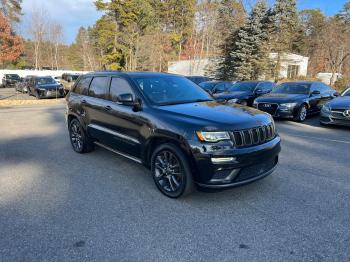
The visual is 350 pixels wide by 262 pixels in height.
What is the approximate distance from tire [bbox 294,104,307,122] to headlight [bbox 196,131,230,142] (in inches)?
309

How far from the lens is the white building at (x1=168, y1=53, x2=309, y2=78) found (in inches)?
1346

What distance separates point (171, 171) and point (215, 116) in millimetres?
976

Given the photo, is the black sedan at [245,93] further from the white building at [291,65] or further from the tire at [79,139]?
the white building at [291,65]

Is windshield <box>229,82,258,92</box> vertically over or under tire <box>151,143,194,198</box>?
over

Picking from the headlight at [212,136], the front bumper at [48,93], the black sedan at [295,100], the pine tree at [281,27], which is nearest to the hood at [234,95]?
the black sedan at [295,100]

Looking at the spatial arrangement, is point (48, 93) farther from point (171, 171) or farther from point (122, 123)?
point (171, 171)

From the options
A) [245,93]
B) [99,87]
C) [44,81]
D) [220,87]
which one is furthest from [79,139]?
[44,81]

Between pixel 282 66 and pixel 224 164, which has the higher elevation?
pixel 282 66

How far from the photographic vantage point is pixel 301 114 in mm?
10523

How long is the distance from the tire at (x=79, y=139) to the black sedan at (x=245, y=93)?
22.6 ft

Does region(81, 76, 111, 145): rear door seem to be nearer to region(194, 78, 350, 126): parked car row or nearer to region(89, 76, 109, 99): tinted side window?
region(89, 76, 109, 99): tinted side window

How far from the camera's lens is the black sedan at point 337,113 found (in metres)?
8.88

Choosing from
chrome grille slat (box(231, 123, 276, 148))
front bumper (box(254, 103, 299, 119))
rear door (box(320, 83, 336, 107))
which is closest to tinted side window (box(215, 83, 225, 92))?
rear door (box(320, 83, 336, 107))

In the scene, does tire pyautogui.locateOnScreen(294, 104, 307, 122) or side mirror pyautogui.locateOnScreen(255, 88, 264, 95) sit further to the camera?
side mirror pyautogui.locateOnScreen(255, 88, 264, 95)
